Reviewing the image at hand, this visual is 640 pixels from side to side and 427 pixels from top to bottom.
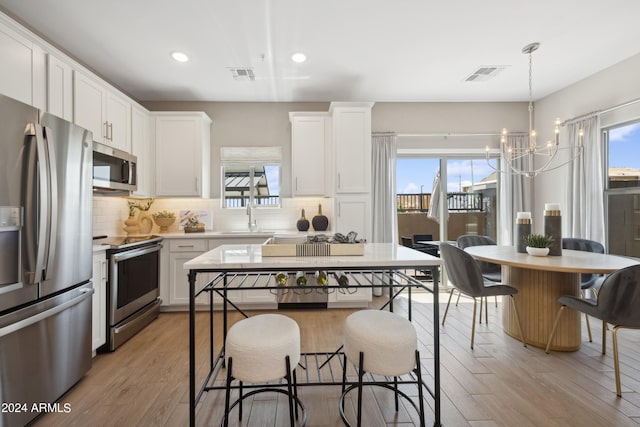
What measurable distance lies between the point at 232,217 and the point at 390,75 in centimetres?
283

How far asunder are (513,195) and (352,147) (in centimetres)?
259

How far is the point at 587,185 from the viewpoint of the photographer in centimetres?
362

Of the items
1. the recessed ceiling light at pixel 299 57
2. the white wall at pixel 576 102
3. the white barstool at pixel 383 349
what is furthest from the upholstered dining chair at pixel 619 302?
the recessed ceiling light at pixel 299 57

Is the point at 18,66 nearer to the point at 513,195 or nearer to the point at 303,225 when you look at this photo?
the point at 303,225

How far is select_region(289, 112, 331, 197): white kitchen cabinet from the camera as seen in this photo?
13.6 feet

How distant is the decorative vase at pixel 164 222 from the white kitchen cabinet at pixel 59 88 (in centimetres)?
175

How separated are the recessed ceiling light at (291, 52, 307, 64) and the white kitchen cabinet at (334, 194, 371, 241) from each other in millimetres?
1629

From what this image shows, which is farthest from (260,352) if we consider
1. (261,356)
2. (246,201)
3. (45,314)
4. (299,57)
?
(246,201)

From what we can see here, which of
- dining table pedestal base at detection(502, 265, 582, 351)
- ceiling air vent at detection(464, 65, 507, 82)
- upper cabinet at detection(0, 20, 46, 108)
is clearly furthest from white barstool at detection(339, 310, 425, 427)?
ceiling air vent at detection(464, 65, 507, 82)

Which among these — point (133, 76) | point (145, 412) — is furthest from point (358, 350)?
point (133, 76)

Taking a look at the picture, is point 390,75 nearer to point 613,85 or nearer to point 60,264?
point 613,85

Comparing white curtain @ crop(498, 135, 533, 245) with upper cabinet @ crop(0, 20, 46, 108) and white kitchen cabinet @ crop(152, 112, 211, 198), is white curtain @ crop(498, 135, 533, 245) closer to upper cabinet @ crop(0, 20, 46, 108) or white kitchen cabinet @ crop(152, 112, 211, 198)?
white kitchen cabinet @ crop(152, 112, 211, 198)

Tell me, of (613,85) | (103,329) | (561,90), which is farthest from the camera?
(561,90)

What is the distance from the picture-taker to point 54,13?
2467 millimetres
